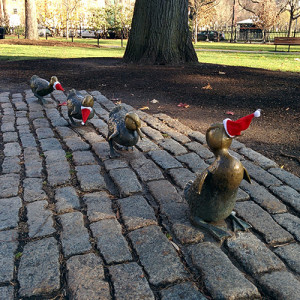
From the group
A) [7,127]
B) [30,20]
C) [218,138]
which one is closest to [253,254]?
[218,138]

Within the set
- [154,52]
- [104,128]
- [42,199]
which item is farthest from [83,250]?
[154,52]

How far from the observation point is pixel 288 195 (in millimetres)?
3094

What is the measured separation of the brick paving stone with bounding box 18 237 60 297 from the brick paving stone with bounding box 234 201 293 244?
1.53m

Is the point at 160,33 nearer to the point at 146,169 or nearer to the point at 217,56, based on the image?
the point at 146,169

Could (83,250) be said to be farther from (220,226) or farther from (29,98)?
(29,98)

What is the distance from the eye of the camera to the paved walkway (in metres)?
2.04

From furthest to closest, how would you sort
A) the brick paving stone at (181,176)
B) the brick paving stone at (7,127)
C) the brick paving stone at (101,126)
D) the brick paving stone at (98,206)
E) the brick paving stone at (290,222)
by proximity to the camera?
1. the brick paving stone at (7,127)
2. the brick paving stone at (101,126)
3. the brick paving stone at (181,176)
4. the brick paving stone at (98,206)
5. the brick paving stone at (290,222)

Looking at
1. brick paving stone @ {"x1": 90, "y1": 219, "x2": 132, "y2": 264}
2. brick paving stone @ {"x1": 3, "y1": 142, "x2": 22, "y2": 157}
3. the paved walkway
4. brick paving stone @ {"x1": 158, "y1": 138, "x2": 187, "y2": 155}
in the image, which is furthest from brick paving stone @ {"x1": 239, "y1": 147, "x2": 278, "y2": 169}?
brick paving stone @ {"x1": 3, "y1": 142, "x2": 22, "y2": 157}

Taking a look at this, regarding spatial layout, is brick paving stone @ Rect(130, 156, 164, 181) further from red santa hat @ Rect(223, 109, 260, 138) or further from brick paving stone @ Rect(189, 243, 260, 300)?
red santa hat @ Rect(223, 109, 260, 138)

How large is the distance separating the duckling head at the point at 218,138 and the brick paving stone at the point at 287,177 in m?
1.38

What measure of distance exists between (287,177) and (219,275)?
1.75 meters

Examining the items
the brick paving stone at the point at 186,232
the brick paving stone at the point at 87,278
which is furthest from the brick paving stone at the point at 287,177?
the brick paving stone at the point at 87,278

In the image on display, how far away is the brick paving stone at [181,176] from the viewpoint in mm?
3297

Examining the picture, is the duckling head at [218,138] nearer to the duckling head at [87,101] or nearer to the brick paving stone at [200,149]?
the brick paving stone at [200,149]
